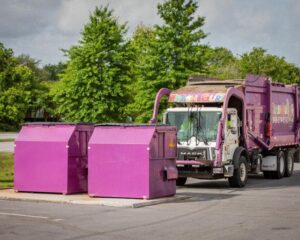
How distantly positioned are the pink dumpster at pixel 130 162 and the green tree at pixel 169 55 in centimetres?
1634

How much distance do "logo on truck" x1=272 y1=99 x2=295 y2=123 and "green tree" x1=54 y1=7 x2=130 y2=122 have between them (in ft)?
32.0

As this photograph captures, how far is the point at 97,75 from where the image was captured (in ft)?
109

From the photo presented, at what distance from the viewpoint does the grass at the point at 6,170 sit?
70.1ft

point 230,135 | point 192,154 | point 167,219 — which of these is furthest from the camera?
point 230,135

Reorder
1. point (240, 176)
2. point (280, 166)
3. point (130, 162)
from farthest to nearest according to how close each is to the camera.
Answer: point (280, 166), point (240, 176), point (130, 162)

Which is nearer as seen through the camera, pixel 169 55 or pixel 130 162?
pixel 130 162

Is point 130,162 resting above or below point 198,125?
below

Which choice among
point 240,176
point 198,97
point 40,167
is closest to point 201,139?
point 198,97

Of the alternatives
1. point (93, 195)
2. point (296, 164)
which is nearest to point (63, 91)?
point (296, 164)


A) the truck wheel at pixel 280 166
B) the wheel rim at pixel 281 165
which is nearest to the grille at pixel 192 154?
the truck wheel at pixel 280 166

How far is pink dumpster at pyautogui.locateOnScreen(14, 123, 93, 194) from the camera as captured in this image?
17.3 m

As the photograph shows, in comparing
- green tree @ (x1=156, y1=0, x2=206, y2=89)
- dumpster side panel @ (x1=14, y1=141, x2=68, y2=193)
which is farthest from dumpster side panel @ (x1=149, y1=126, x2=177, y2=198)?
green tree @ (x1=156, y1=0, x2=206, y2=89)

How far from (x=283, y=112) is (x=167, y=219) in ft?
44.9

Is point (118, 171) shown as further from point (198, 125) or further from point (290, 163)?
point (290, 163)
